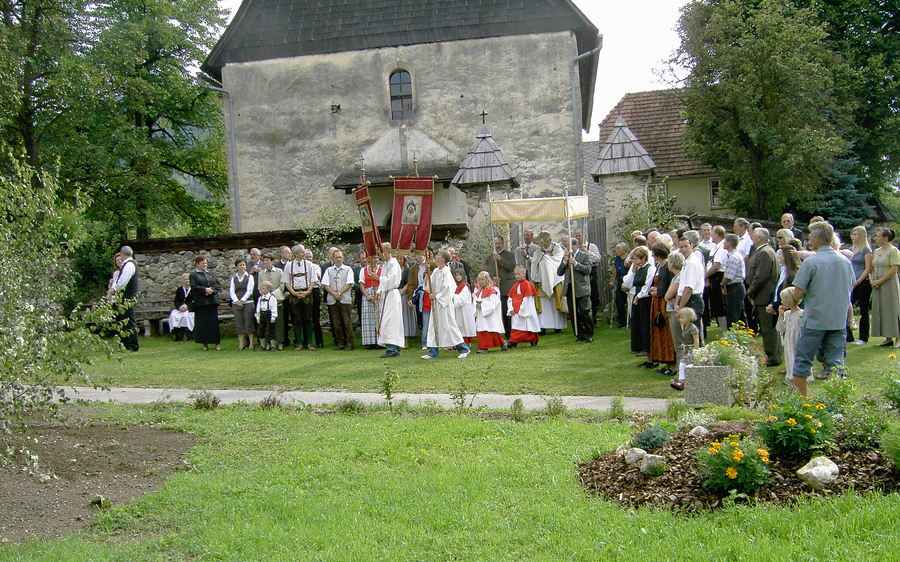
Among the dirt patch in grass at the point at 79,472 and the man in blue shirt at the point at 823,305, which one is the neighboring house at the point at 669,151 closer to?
the man in blue shirt at the point at 823,305

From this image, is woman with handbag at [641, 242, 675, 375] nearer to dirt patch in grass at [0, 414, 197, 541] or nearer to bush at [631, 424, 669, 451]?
bush at [631, 424, 669, 451]

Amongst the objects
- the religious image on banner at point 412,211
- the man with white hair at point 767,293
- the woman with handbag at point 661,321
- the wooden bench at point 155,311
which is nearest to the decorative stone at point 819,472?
the woman with handbag at point 661,321

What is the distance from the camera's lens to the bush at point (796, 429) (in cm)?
541

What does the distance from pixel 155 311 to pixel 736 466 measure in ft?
55.4

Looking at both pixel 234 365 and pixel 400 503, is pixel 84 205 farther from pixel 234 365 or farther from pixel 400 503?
pixel 234 365

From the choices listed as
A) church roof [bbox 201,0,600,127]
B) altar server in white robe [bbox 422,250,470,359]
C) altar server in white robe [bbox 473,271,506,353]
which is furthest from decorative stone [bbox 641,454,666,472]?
church roof [bbox 201,0,600,127]

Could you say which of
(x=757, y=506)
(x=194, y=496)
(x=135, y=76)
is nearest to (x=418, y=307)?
(x=194, y=496)

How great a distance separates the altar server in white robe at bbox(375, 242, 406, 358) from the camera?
46.6ft

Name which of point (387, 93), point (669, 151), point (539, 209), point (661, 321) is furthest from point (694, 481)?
point (669, 151)

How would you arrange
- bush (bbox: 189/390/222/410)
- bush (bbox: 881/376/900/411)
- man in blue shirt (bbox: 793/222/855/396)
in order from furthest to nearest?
bush (bbox: 189/390/222/410) → man in blue shirt (bbox: 793/222/855/396) → bush (bbox: 881/376/900/411)

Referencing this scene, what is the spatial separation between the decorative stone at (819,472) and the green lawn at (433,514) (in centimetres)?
24

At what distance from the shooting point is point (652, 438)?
609 centimetres

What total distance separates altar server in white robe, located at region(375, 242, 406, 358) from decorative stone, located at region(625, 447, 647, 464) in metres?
8.48

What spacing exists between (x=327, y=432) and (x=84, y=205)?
3070 mm
